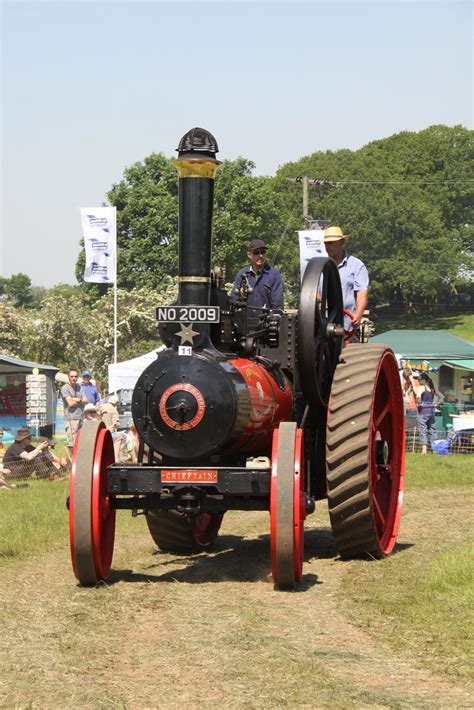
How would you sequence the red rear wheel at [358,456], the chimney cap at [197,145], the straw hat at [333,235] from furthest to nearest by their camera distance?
the straw hat at [333,235]
the red rear wheel at [358,456]
the chimney cap at [197,145]

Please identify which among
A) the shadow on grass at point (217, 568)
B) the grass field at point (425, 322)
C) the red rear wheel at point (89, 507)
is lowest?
the grass field at point (425, 322)

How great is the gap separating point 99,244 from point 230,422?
21.6 metres

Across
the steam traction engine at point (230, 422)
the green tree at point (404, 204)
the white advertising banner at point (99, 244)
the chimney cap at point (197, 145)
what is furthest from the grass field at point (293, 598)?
the green tree at point (404, 204)

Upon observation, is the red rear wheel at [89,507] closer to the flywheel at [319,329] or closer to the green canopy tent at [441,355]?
the flywheel at [319,329]

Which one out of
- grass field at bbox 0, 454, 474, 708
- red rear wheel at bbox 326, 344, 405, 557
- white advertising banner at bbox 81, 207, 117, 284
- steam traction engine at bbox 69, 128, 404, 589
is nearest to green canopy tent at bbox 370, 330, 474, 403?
white advertising banner at bbox 81, 207, 117, 284

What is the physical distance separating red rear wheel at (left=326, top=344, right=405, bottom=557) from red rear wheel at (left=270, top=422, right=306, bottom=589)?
2.88ft

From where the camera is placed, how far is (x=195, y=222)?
7.84 m

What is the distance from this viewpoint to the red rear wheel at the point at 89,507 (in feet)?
24.7

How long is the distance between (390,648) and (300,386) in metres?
3.39

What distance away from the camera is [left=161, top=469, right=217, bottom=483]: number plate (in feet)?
25.2

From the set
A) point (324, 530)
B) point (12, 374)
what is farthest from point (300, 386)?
point (12, 374)

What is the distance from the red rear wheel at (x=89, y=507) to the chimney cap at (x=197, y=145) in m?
1.94

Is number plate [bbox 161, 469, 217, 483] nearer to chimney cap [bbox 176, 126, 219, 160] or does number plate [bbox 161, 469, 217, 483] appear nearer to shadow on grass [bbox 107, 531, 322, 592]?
shadow on grass [bbox 107, 531, 322, 592]

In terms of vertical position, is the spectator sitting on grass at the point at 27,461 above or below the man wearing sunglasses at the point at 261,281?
below
